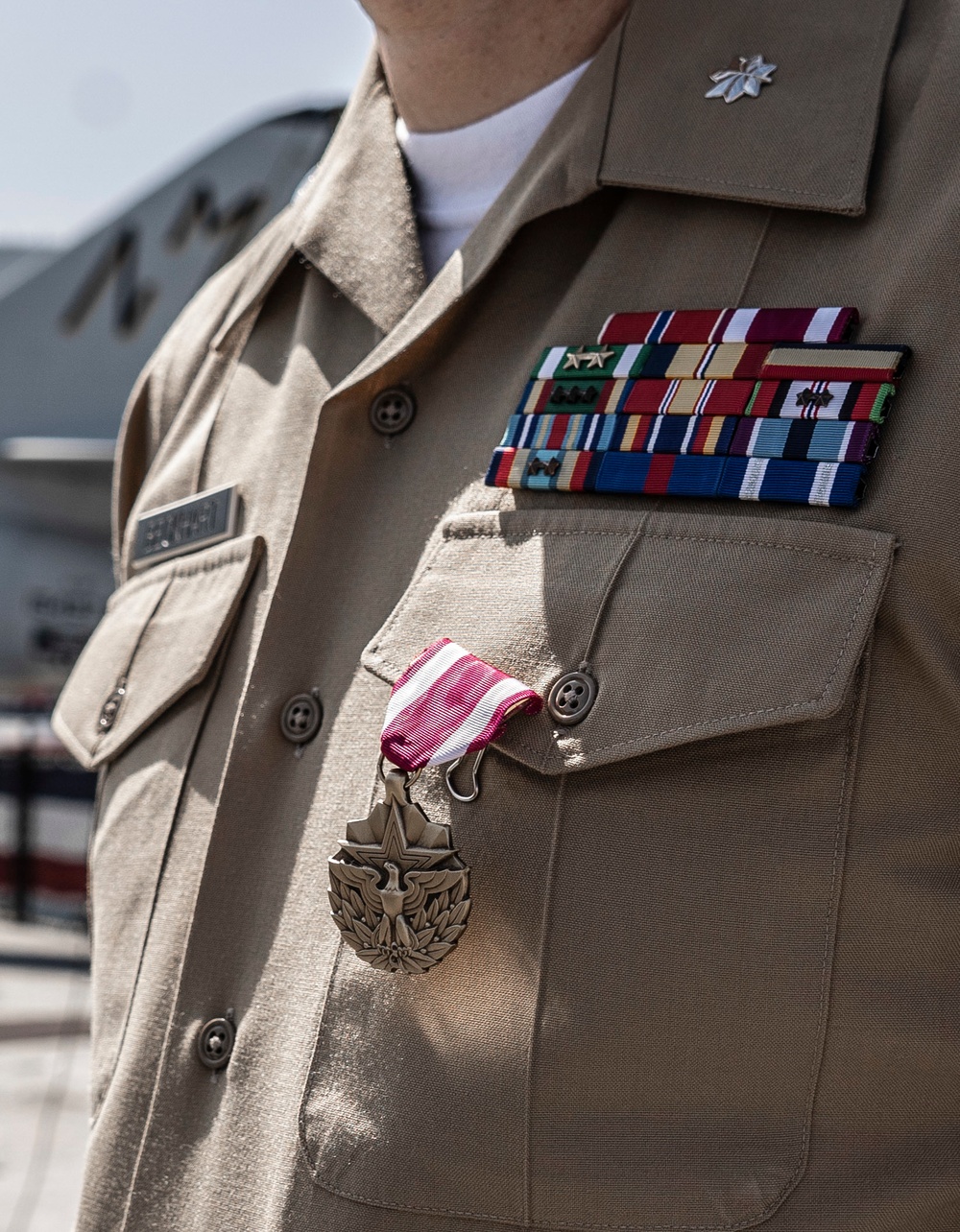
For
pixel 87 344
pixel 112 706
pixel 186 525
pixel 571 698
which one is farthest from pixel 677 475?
pixel 87 344

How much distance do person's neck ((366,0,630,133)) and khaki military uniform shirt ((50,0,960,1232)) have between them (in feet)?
0.20

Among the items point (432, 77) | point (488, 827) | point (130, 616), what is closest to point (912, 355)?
point (488, 827)

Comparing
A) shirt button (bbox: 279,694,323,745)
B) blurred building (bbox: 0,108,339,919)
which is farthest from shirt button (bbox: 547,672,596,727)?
blurred building (bbox: 0,108,339,919)

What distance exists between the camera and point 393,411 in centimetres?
102

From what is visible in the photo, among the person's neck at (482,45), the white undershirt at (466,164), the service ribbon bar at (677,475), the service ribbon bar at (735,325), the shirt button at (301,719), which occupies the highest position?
the person's neck at (482,45)

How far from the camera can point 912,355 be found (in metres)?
0.79

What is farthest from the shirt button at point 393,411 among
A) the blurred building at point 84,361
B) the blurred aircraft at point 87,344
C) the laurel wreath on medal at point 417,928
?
the blurred aircraft at point 87,344

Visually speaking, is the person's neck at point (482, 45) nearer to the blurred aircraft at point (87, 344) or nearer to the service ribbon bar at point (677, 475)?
the service ribbon bar at point (677, 475)

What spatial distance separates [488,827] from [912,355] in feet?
1.31

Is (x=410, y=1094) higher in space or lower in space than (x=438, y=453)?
lower

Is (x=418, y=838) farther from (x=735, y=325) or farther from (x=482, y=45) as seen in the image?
(x=482, y=45)

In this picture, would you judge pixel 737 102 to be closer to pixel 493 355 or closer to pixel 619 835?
pixel 493 355

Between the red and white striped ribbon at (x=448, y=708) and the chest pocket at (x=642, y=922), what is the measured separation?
0.02m

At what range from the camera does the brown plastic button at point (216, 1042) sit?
0.95 meters
